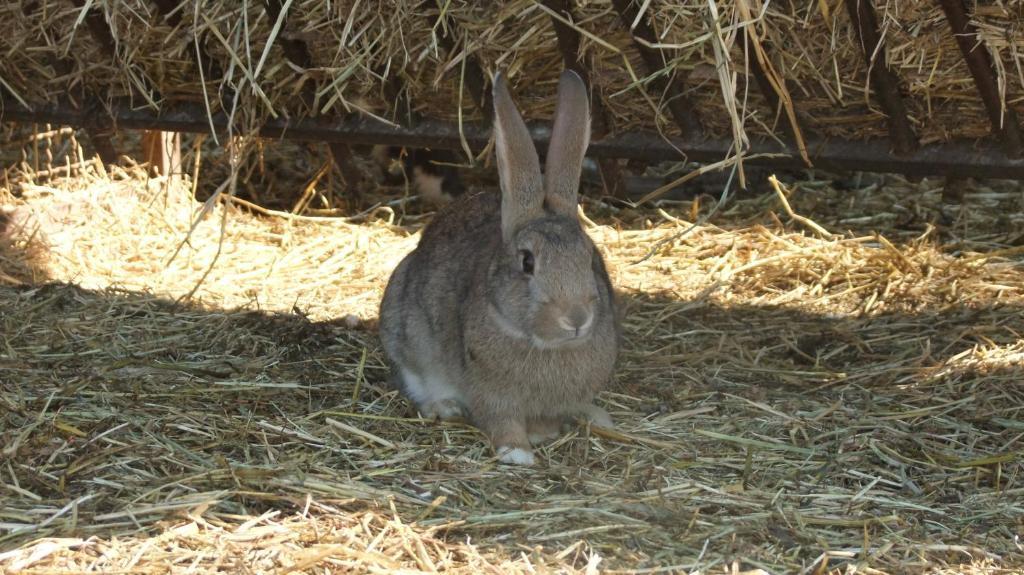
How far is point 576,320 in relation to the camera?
3.89 metres

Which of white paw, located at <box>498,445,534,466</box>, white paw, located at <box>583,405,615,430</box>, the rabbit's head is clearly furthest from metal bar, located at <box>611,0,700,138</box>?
white paw, located at <box>498,445,534,466</box>

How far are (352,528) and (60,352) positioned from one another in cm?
212

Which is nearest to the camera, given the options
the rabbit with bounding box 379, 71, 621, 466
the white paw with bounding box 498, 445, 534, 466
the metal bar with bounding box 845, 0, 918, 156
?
the rabbit with bounding box 379, 71, 621, 466

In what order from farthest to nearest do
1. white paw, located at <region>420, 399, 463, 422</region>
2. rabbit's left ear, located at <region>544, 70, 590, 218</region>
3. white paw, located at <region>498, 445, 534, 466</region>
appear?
white paw, located at <region>420, 399, 463, 422</region> < rabbit's left ear, located at <region>544, 70, 590, 218</region> < white paw, located at <region>498, 445, 534, 466</region>

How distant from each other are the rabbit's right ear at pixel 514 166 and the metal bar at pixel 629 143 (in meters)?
1.27

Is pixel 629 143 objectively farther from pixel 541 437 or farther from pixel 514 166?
pixel 541 437

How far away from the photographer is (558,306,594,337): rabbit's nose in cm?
389

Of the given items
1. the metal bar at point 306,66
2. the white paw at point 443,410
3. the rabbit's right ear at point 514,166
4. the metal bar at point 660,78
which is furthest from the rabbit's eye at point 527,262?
the metal bar at point 306,66

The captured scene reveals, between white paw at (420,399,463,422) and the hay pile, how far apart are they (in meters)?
1.29

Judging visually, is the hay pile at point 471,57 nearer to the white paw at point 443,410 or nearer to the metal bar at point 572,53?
the metal bar at point 572,53

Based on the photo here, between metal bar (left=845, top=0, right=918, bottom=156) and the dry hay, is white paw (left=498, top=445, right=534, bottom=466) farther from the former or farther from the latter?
metal bar (left=845, top=0, right=918, bottom=156)

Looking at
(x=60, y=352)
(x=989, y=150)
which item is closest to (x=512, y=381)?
(x=60, y=352)

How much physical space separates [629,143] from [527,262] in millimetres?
2027

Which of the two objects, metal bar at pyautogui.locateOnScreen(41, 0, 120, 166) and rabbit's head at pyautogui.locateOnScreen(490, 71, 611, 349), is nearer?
rabbit's head at pyautogui.locateOnScreen(490, 71, 611, 349)
